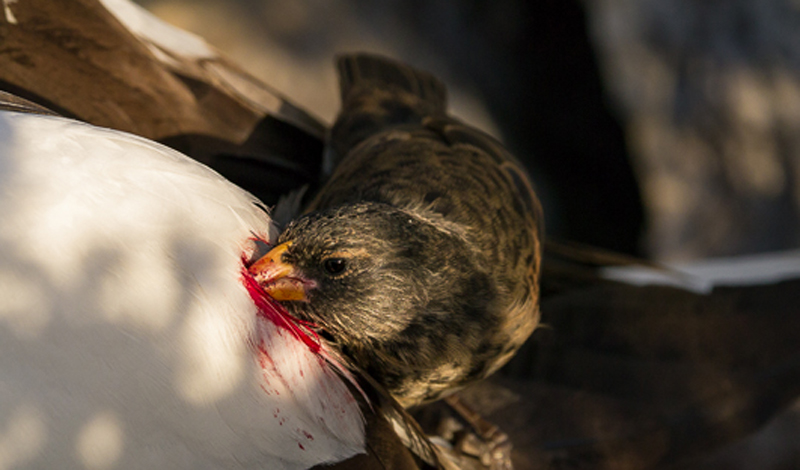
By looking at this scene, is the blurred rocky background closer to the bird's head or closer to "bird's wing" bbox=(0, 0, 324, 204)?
"bird's wing" bbox=(0, 0, 324, 204)

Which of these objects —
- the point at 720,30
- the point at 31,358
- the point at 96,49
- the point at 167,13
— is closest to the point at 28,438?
A: the point at 31,358

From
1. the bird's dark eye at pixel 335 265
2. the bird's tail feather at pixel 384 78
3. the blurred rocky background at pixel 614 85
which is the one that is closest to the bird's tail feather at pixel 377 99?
the bird's tail feather at pixel 384 78

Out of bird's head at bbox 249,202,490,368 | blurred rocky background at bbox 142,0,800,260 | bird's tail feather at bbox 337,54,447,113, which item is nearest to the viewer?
bird's head at bbox 249,202,490,368

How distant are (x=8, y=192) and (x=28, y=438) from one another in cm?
23

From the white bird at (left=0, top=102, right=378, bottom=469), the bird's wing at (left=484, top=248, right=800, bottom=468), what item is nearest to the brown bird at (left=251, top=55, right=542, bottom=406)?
the white bird at (left=0, top=102, right=378, bottom=469)

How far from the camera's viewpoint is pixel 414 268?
883 millimetres

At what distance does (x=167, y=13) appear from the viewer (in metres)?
2.61

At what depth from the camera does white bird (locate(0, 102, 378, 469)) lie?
553 mm

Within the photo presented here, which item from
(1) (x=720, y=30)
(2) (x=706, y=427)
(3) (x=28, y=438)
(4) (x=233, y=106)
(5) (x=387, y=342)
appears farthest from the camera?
(1) (x=720, y=30)

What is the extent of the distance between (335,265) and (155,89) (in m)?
0.51

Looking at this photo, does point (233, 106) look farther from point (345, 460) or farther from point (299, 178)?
point (345, 460)

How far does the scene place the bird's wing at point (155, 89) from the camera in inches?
38.1

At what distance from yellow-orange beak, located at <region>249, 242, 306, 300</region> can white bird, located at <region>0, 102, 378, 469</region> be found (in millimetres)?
47

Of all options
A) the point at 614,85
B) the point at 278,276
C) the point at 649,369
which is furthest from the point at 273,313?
the point at 614,85
